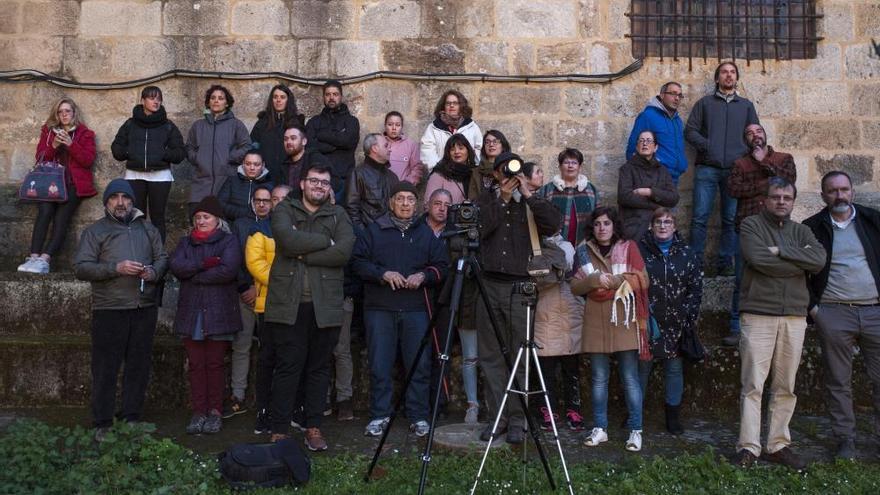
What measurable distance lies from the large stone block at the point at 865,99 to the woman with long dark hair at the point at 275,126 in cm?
516

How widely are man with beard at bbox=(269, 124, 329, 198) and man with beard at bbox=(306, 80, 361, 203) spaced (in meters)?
0.21

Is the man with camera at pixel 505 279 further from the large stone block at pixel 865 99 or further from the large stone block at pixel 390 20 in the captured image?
the large stone block at pixel 865 99

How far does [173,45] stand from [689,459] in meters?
5.83

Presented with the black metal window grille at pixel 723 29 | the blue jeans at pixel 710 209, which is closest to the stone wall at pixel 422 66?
the black metal window grille at pixel 723 29

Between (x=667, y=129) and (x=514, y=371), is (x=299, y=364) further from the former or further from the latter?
(x=667, y=129)

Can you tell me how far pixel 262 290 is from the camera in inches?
250

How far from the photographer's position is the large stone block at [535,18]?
27.1 feet

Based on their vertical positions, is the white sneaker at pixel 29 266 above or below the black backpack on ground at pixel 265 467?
above

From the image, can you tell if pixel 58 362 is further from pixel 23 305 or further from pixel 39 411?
pixel 23 305

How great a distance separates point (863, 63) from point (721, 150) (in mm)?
1835

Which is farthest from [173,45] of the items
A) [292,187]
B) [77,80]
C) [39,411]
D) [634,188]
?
[634,188]

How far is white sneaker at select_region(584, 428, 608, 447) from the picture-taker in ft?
19.2

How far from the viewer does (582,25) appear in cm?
830

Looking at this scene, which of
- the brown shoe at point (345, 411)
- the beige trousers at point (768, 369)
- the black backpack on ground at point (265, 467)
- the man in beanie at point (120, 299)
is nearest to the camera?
the black backpack on ground at point (265, 467)
